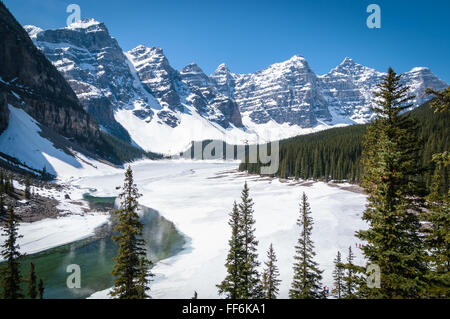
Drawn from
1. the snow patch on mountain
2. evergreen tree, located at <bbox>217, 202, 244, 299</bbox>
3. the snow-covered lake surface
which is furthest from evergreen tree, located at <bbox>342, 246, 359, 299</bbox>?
the snow patch on mountain

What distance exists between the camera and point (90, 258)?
2625 cm

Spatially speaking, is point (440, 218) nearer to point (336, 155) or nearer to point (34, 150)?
point (336, 155)

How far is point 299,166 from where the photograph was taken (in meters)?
87.6

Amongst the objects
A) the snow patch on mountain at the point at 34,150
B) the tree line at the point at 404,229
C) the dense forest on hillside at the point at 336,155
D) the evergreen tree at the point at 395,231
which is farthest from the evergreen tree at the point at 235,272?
the snow patch on mountain at the point at 34,150

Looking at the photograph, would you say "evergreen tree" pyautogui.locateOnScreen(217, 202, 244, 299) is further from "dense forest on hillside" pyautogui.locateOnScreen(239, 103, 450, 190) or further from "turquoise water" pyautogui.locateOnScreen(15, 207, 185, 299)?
"dense forest on hillside" pyautogui.locateOnScreen(239, 103, 450, 190)

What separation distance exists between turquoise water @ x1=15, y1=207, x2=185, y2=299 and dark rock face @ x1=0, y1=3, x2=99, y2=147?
134 metres

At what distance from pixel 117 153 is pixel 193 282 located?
19531 centimetres

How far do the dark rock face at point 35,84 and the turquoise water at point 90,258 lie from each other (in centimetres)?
13400

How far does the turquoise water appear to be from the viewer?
20.5 meters

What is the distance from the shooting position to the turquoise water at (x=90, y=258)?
20.5 m

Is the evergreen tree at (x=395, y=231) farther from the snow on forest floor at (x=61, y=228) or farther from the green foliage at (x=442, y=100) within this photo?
the snow on forest floor at (x=61, y=228)

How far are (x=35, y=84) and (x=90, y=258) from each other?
16600cm
